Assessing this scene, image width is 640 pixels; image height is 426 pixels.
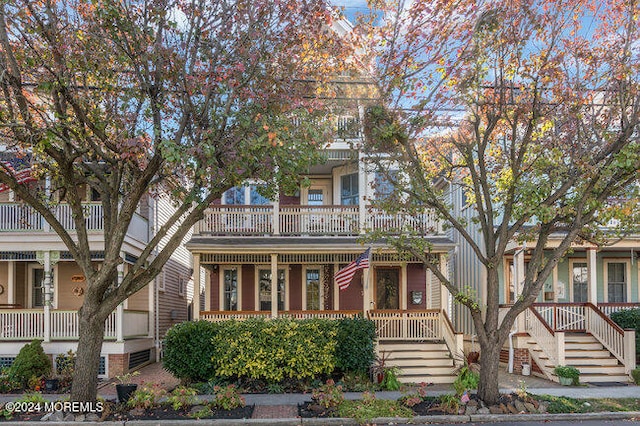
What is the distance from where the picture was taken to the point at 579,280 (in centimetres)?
1944

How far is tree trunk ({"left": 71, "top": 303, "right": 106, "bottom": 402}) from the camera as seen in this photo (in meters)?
10.5

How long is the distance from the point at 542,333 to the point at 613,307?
337cm

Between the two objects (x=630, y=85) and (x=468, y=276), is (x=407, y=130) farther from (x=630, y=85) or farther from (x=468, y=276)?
(x=468, y=276)

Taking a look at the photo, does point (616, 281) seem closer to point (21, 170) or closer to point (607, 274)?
point (607, 274)

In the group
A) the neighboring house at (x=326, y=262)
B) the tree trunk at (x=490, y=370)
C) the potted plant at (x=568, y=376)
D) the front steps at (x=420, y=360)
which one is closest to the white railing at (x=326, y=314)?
the neighboring house at (x=326, y=262)

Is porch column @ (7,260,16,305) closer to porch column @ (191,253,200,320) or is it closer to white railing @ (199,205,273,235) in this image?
porch column @ (191,253,200,320)

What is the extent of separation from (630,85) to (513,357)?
8.72 m

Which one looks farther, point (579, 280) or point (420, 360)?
point (579, 280)

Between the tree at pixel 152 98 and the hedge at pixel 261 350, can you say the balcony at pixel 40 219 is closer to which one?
the hedge at pixel 261 350

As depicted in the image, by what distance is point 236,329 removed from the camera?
14.2 meters

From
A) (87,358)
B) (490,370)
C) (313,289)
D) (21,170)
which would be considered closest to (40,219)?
(21,170)

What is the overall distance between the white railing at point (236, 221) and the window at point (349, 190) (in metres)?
2.92

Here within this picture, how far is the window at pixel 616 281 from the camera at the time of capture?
19438 millimetres

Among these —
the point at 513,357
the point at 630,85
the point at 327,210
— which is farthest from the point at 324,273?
the point at 630,85
